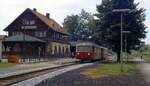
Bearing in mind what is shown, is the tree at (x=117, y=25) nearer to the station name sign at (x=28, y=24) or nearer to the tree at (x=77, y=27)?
the station name sign at (x=28, y=24)

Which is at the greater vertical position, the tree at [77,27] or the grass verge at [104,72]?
the tree at [77,27]

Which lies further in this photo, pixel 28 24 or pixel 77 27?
pixel 77 27

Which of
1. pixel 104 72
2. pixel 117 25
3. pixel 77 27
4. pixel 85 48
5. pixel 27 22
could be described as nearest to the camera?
pixel 104 72

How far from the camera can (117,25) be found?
6606cm

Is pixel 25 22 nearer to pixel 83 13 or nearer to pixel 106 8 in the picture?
pixel 106 8

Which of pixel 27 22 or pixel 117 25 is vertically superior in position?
pixel 27 22

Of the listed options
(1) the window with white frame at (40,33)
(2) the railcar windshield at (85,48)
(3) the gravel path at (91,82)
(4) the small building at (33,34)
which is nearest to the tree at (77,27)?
(4) the small building at (33,34)

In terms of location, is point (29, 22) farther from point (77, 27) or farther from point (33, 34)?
point (77, 27)

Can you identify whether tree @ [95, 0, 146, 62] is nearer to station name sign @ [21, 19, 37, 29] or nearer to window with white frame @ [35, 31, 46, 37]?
window with white frame @ [35, 31, 46, 37]

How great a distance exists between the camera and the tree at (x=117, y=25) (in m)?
66.9

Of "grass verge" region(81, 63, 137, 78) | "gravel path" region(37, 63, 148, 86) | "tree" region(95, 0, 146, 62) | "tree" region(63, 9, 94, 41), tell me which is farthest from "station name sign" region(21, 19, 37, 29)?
"gravel path" region(37, 63, 148, 86)

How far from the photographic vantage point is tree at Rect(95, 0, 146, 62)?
66875 mm

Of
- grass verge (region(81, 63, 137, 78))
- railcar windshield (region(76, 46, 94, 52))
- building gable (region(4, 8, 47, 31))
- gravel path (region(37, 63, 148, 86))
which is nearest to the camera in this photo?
Result: gravel path (region(37, 63, 148, 86))

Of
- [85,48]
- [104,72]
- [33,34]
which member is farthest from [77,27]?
[104,72]
